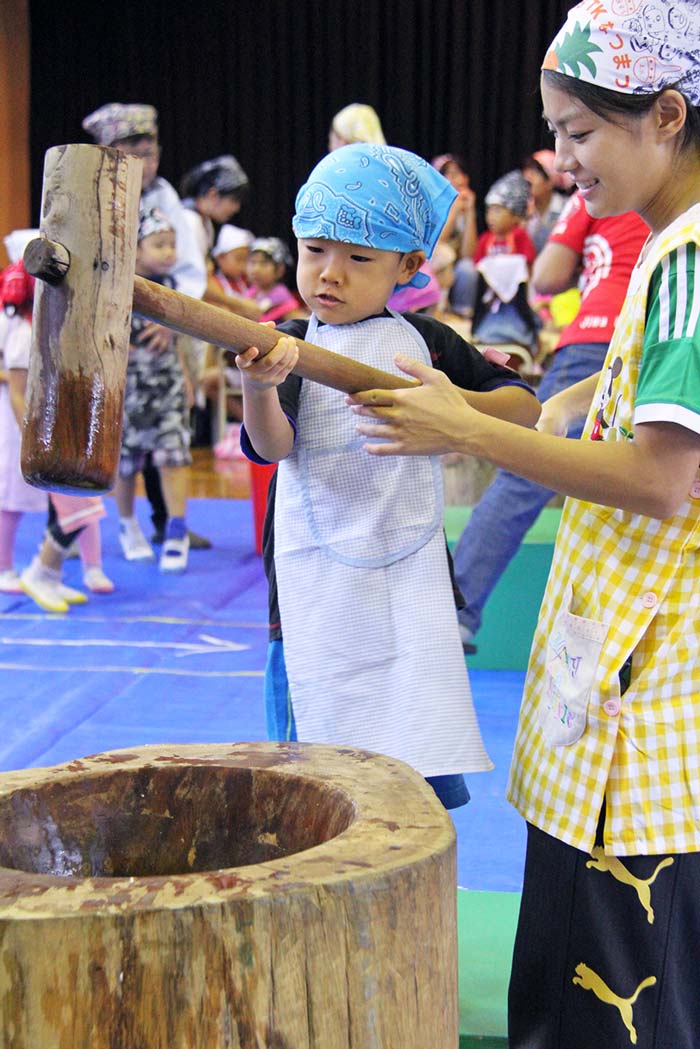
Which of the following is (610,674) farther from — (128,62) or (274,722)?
(128,62)

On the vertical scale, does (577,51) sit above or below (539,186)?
above

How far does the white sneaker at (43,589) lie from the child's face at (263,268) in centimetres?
346

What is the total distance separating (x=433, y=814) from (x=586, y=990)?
376 millimetres

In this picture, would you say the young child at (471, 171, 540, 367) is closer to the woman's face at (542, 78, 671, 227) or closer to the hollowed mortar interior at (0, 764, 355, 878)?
the woman's face at (542, 78, 671, 227)

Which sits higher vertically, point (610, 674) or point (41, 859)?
point (610, 674)

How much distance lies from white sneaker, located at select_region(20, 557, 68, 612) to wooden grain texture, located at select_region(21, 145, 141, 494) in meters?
2.98

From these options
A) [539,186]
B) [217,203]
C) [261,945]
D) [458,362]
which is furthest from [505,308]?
[261,945]

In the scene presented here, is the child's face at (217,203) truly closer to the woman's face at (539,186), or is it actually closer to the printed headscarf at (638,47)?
the woman's face at (539,186)

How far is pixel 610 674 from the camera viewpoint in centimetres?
131

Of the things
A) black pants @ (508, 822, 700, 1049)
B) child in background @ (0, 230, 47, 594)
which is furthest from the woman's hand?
child in background @ (0, 230, 47, 594)

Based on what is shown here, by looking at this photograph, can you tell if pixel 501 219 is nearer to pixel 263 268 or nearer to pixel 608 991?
pixel 263 268

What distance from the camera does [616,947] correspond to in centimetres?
136

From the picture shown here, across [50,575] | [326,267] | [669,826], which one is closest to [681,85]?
[326,267]

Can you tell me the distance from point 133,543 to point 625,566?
3825 mm
